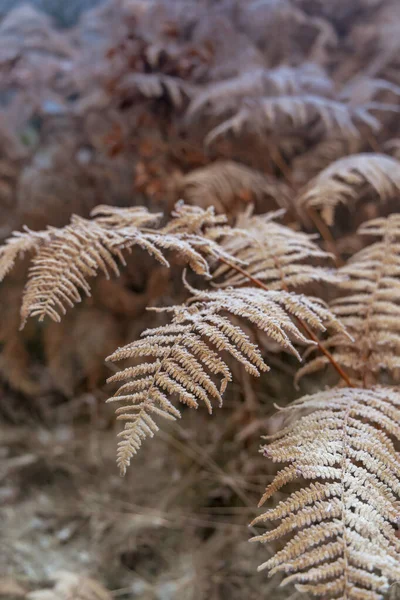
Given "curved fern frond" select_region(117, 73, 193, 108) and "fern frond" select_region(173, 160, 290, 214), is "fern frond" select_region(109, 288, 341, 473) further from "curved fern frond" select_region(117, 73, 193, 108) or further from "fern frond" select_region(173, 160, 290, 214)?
"curved fern frond" select_region(117, 73, 193, 108)

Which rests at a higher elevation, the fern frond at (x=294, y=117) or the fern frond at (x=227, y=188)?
the fern frond at (x=294, y=117)

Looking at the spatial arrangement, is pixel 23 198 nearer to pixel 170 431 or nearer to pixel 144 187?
pixel 144 187

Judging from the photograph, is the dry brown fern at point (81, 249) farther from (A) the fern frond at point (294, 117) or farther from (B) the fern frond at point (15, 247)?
(A) the fern frond at point (294, 117)

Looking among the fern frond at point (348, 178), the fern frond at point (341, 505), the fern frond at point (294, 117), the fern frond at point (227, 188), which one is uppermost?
the fern frond at point (294, 117)

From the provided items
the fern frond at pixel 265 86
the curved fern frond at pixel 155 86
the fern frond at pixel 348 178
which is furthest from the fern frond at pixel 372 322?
the curved fern frond at pixel 155 86

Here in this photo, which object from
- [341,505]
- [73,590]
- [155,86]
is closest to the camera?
[341,505]

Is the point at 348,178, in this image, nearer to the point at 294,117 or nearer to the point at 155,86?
the point at 294,117

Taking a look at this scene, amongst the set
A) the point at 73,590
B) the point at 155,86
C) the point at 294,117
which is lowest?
the point at 73,590

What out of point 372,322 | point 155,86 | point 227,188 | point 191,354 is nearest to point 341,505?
point 191,354

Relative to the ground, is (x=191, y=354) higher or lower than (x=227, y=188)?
lower
